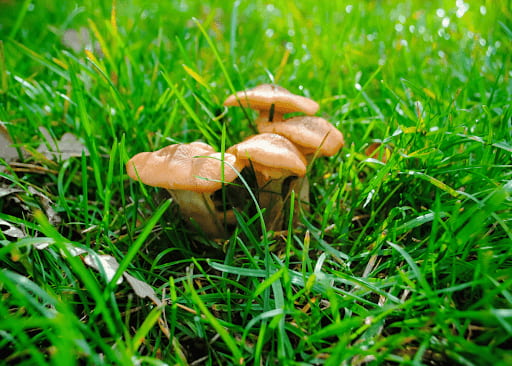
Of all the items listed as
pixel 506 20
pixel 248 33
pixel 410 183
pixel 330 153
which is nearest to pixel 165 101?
pixel 330 153

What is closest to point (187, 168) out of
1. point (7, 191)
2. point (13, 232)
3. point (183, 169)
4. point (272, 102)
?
point (183, 169)

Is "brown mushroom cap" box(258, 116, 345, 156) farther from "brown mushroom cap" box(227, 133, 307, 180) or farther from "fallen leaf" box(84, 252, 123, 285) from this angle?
"fallen leaf" box(84, 252, 123, 285)

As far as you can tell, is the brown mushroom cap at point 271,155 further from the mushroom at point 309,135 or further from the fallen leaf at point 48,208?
the fallen leaf at point 48,208

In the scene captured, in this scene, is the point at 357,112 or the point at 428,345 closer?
Result: the point at 428,345

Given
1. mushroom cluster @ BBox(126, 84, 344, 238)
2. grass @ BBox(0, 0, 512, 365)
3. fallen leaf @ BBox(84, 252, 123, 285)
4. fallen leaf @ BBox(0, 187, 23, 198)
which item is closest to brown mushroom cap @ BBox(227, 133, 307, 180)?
mushroom cluster @ BBox(126, 84, 344, 238)

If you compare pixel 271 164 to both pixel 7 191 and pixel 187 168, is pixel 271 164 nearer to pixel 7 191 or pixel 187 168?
pixel 187 168

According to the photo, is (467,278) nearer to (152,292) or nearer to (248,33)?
(152,292)
